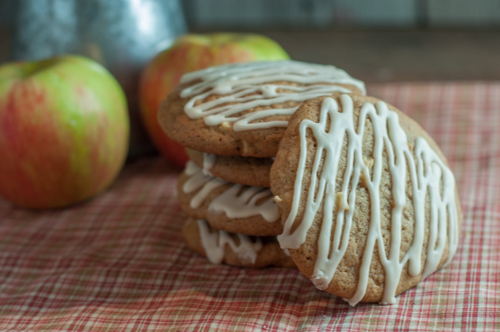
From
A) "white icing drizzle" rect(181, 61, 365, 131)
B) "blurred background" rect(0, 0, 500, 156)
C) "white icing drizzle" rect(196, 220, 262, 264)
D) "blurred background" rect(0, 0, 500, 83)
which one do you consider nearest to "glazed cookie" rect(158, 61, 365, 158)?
"white icing drizzle" rect(181, 61, 365, 131)

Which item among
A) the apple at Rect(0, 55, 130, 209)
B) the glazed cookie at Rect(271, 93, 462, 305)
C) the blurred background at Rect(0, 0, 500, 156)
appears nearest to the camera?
the glazed cookie at Rect(271, 93, 462, 305)

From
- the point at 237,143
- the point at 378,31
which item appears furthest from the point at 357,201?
the point at 378,31

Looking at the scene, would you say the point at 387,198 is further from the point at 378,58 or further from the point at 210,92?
the point at 378,58

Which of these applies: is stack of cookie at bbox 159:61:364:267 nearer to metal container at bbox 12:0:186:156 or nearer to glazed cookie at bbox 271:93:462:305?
glazed cookie at bbox 271:93:462:305

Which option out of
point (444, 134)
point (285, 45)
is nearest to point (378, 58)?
point (285, 45)

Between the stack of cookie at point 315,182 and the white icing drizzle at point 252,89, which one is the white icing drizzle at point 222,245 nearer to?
the stack of cookie at point 315,182

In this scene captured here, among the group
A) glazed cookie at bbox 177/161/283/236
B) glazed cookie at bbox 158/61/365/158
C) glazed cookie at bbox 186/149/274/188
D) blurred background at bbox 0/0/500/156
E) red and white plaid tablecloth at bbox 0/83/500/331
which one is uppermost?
glazed cookie at bbox 158/61/365/158

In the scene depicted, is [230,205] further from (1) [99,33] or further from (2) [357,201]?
(1) [99,33]
